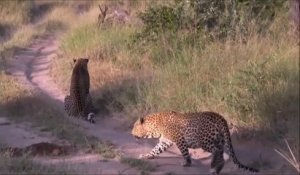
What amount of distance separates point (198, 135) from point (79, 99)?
2838 mm

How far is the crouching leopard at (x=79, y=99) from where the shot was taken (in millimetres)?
9961

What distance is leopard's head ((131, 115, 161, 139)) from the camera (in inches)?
318

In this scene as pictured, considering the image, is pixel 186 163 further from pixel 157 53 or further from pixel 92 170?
pixel 157 53

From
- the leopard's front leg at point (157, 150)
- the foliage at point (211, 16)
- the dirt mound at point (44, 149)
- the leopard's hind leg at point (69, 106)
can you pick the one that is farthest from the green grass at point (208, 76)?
the dirt mound at point (44, 149)

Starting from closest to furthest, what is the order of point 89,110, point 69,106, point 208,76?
A: point 208,76 < point 69,106 < point 89,110

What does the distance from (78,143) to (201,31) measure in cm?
419

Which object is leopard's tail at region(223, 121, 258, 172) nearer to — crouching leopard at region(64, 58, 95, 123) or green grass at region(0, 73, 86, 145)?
green grass at region(0, 73, 86, 145)

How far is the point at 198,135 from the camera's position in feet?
25.0

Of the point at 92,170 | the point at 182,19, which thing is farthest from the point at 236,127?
the point at 182,19

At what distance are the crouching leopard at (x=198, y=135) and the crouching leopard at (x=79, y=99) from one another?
2.23 meters

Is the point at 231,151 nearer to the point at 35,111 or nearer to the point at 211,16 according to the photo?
the point at 35,111

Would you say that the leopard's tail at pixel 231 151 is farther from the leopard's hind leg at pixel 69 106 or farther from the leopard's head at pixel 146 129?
the leopard's hind leg at pixel 69 106

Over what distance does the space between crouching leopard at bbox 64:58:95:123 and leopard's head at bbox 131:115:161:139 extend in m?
1.73

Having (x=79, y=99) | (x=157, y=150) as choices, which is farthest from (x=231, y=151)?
(x=79, y=99)
